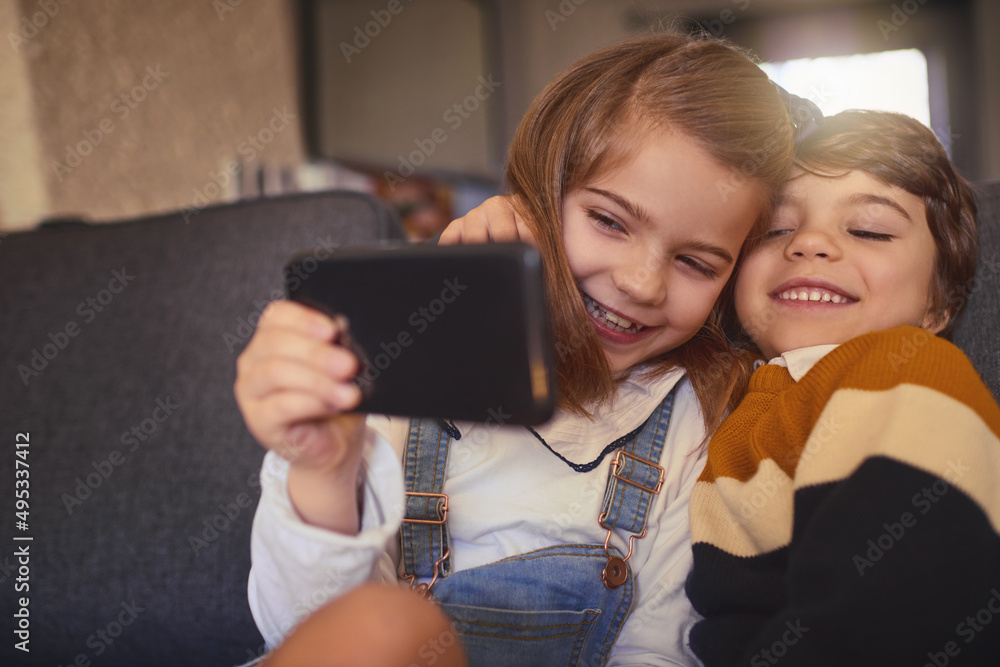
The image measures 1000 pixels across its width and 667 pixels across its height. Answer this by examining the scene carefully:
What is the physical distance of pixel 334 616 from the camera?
448mm

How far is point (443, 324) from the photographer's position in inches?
17.8

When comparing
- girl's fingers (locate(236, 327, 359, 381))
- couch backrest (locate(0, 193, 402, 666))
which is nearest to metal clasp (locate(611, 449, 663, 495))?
girl's fingers (locate(236, 327, 359, 381))

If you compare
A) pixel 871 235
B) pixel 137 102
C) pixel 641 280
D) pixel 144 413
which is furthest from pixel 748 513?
pixel 137 102

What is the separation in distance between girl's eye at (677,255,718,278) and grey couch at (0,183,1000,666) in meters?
0.31

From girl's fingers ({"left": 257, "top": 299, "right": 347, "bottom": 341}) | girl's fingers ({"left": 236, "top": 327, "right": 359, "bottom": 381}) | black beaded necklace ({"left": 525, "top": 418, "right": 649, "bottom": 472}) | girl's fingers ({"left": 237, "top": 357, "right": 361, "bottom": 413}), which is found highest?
girl's fingers ({"left": 257, "top": 299, "right": 347, "bottom": 341})

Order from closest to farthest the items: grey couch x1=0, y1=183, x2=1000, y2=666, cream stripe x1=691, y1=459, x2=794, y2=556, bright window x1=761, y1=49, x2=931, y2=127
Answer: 1. cream stripe x1=691, y1=459, x2=794, y2=556
2. grey couch x1=0, y1=183, x2=1000, y2=666
3. bright window x1=761, y1=49, x2=931, y2=127

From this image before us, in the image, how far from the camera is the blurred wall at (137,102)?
4.17ft

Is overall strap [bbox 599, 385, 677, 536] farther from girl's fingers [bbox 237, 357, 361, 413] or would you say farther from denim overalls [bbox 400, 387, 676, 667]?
girl's fingers [bbox 237, 357, 361, 413]

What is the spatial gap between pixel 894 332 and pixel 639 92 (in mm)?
340

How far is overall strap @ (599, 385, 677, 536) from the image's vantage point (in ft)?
2.29

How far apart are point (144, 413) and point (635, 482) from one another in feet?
2.07

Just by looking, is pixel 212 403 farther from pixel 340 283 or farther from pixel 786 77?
pixel 786 77

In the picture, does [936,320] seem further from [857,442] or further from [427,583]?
[427,583]

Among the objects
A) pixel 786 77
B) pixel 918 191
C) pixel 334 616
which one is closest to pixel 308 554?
pixel 334 616
